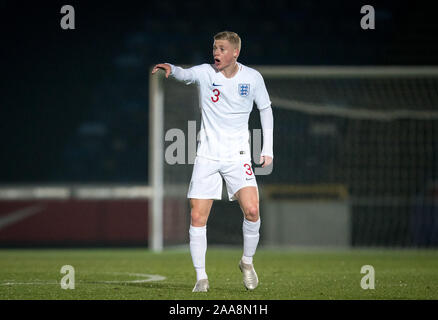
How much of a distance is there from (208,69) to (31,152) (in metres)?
13.7

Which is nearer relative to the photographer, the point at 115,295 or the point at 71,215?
the point at 115,295

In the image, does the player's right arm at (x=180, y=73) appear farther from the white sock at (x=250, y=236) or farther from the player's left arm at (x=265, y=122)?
the white sock at (x=250, y=236)

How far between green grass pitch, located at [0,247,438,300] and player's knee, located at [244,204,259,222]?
517 millimetres

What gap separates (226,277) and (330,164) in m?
8.10

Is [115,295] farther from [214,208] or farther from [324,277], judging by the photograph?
[214,208]

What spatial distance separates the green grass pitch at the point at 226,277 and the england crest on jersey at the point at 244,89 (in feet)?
4.56

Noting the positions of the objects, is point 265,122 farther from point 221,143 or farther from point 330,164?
point 330,164

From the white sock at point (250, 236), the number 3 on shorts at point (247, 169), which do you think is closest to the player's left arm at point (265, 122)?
the number 3 on shorts at point (247, 169)

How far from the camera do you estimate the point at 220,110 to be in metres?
6.09

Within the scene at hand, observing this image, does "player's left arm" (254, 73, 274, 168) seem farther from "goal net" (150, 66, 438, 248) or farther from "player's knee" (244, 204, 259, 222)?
"goal net" (150, 66, 438, 248)

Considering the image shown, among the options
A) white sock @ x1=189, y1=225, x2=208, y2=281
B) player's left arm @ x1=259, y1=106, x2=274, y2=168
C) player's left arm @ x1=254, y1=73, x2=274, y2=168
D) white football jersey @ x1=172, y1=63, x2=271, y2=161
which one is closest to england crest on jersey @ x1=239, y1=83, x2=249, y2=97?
white football jersey @ x1=172, y1=63, x2=271, y2=161

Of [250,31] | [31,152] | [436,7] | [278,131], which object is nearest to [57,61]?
[31,152]

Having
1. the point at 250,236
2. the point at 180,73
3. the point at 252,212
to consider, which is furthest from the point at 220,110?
the point at 250,236
